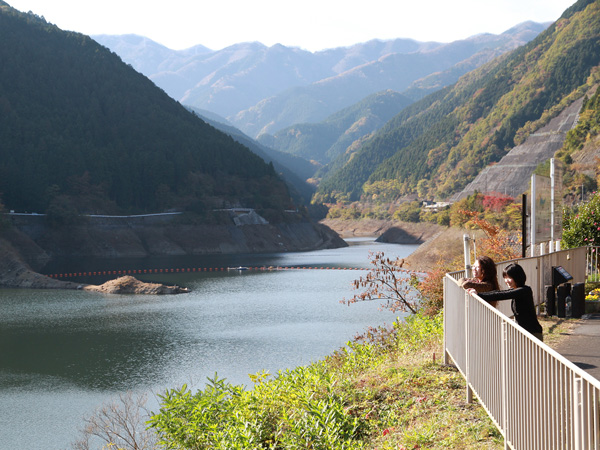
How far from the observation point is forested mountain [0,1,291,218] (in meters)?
103

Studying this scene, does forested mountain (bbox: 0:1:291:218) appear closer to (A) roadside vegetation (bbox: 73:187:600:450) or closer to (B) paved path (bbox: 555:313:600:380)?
(A) roadside vegetation (bbox: 73:187:600:450)

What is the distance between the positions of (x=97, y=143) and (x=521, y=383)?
387 ft

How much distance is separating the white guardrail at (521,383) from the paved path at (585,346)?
177 cm

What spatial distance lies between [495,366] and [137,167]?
372 feet

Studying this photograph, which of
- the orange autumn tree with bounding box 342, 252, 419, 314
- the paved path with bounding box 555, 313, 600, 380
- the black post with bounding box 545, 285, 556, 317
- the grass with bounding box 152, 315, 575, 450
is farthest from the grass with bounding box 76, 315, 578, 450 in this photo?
the orange autumn tree with bounding box 342, 252, 419, 314

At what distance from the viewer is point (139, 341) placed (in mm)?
29719

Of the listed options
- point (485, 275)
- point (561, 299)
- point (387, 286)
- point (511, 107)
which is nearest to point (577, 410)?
point (485, 275)

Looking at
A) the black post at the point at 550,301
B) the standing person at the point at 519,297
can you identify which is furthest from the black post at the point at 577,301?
the standing person at the point at 519,297

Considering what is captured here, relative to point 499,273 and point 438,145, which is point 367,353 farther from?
point 438,145

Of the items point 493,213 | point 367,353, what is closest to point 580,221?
point 367,353

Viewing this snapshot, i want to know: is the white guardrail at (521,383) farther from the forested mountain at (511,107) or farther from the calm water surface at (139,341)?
the forested mountain at (511,107)

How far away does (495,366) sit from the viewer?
635cm

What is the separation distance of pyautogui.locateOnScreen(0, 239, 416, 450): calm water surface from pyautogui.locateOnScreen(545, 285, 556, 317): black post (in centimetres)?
925

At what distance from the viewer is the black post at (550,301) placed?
13.6 metres
